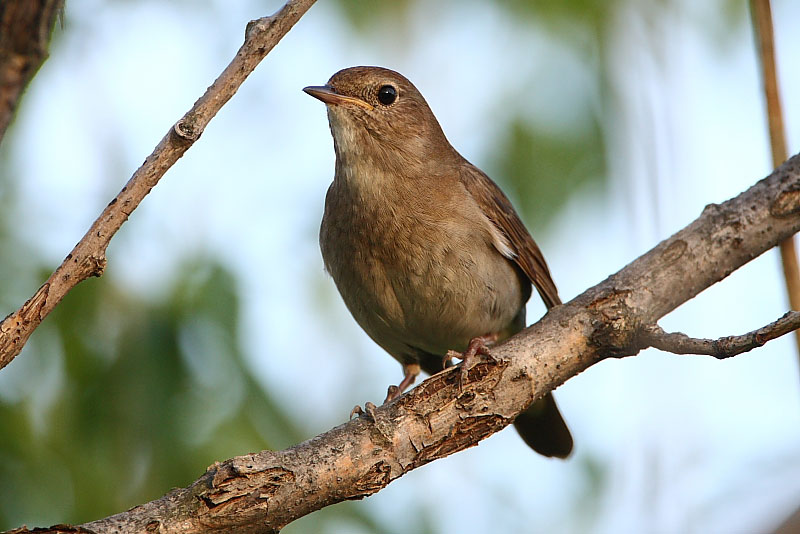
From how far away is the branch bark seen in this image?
2.89 meters

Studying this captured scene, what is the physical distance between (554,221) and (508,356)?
1.35m

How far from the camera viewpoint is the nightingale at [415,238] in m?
4.52

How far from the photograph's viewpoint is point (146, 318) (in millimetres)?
4129

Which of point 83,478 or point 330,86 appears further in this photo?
point 330,86

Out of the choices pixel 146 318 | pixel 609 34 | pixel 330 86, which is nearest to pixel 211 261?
pixel 146 318

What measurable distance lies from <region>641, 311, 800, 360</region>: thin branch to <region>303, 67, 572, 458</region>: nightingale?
134 cm

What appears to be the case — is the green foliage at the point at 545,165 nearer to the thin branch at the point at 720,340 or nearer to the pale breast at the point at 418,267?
the pale breast at the point at 418,267

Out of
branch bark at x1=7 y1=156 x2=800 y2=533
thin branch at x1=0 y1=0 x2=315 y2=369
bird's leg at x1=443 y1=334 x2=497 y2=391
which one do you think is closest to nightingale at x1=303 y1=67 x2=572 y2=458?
bird's leg at x1=443 y1=334 x2=497 y2=391

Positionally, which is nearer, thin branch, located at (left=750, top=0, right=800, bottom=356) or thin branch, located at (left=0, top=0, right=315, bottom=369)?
thin branch, located at (left=0, top=0, right=315, bottom=369)

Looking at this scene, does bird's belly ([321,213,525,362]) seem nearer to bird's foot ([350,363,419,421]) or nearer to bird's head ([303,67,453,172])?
bird's foot ([350,363,419,421])

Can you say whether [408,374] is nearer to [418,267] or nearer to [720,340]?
[418,267]

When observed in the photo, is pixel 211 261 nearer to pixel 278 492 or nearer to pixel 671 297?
pixel 278 492

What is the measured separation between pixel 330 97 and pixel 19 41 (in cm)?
226

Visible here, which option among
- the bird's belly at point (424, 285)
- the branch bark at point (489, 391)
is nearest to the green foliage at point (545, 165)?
the bird's belly at point (424, 285)
